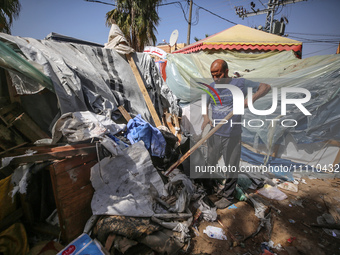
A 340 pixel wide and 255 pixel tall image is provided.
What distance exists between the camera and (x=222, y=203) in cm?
261

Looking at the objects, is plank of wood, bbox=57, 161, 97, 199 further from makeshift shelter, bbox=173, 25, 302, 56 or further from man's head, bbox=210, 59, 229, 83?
makeshift shelter, bbox=173, 25, 302, 56

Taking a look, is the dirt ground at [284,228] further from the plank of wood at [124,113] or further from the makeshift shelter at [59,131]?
the plank of wood at [124,113]

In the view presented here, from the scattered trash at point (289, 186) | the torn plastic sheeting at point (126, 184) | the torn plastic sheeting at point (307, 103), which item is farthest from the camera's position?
the torn plastic sheeting at point (307, 103)

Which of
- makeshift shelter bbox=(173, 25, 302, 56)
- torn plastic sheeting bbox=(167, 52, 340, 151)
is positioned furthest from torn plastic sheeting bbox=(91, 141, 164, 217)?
makeshift shelter bbox=(173, 25, 302, 56)

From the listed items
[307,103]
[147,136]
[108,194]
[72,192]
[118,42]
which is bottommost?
[108,194]

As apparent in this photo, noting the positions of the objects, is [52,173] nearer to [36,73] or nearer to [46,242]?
[46,242]

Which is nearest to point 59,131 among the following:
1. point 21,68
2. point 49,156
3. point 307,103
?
point 49,156

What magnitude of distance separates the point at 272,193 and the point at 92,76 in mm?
3938

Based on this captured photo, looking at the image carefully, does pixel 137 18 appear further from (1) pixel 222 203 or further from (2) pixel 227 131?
(1) pixel 222 203

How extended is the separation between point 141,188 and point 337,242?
255cm

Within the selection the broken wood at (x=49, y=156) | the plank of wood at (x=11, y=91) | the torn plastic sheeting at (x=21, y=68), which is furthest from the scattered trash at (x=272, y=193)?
the plank of wood at (x=11, y=91)

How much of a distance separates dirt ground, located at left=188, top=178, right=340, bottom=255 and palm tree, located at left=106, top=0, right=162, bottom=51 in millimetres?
10128

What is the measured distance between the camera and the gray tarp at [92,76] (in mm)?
2391

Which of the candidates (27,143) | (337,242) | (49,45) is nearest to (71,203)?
(27,143)
